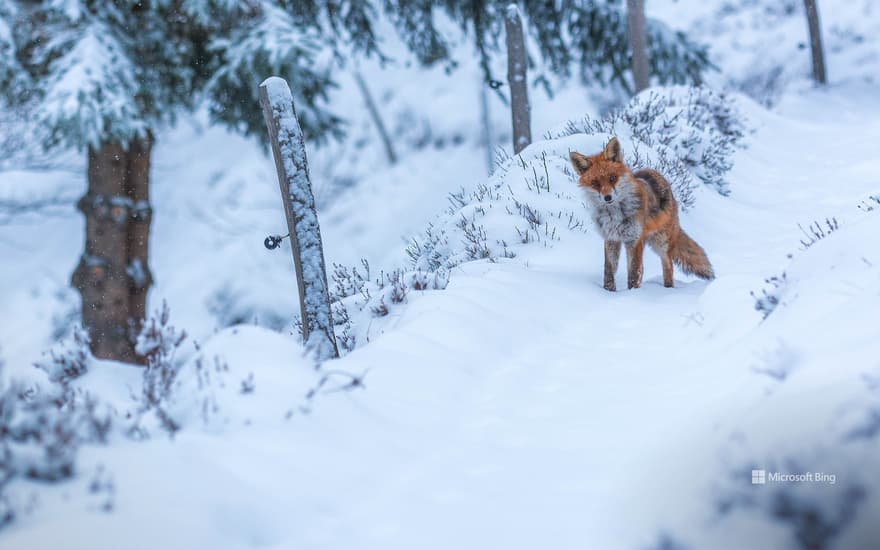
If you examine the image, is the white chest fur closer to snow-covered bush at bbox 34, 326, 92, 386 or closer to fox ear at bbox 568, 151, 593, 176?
fox ear at bbox 568, 151, 593, 176

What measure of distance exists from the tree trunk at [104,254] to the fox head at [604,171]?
595 centimetres

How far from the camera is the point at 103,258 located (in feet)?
27.3

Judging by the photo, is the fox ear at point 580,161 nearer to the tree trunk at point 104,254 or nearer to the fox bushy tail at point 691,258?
the fox bushy tail at point 691,258

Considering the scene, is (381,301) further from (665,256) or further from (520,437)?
(665,256)

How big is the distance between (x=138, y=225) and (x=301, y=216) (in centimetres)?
519

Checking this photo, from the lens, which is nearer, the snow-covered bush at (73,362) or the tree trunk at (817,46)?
the snow-covered bush at (73,362)

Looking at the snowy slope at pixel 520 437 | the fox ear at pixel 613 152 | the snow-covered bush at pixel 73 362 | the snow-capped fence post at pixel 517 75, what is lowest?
the snowy slope at pixel 520 437

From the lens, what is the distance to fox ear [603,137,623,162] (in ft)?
19.6

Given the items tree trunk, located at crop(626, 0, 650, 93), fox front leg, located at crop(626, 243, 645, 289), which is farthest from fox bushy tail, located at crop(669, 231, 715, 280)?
tree trunk, located at crop(626, 0, 650, 93)

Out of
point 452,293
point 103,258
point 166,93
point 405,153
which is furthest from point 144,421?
point 405,153

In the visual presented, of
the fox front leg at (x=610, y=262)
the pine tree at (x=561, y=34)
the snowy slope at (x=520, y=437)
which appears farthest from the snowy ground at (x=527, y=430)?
the pine tree at (x=561, y=34)

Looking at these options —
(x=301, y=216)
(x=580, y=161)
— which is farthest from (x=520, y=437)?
(x=580, y=161)

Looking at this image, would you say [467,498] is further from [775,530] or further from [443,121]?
[443,121]

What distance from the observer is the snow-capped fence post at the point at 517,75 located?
10406 mm
